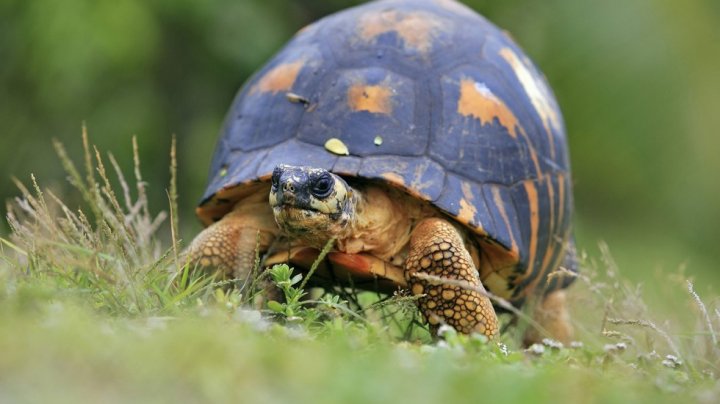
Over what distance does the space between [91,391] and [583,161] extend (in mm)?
14362

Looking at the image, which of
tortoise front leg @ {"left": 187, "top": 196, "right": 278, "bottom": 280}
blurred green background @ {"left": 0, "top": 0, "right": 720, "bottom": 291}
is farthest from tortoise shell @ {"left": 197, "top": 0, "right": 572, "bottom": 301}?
blurred green background @ {"left": 0, "top": 0, "right": 720, "bottom": 291}

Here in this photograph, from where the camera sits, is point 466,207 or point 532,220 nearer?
point 466,207

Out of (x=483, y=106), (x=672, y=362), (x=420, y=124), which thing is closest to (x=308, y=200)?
(x=420, y=124)

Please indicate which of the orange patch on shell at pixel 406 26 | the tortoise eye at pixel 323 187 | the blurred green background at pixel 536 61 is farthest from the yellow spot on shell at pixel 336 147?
the blurred green background at pixel 536 61

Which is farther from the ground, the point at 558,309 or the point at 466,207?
the point at 466,207

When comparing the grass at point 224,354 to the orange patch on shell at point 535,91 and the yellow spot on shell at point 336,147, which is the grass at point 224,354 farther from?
the orange patch on shell at point 535,91

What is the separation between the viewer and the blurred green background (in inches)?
486

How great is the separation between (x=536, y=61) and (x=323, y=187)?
10466 millimetres

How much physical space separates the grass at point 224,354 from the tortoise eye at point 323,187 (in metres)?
0.43

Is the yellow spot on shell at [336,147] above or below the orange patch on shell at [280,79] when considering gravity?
below

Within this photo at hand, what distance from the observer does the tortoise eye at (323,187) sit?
14.5 ft

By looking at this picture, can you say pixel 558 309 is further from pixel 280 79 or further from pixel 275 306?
pixel 275 306

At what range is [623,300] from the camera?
5125mm

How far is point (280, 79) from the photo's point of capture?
5484 millimetres
